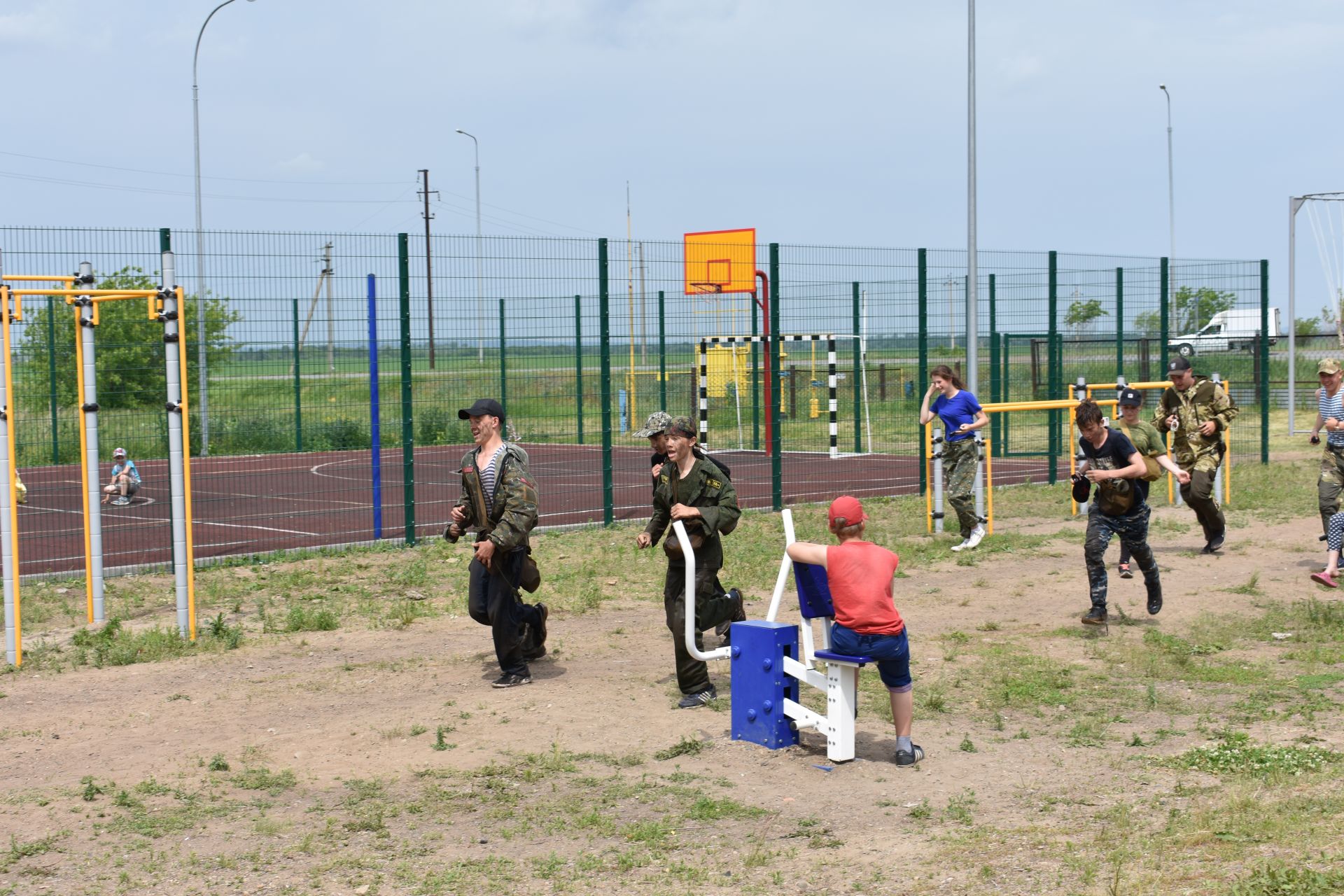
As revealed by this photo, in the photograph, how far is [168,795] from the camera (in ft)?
20.3

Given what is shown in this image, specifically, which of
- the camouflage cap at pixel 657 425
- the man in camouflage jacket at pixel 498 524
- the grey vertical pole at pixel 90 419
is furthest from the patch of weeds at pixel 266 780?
the grey vertical pole at pixel 90 419

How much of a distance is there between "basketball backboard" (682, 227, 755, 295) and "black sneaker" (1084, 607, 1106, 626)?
13.7 metres

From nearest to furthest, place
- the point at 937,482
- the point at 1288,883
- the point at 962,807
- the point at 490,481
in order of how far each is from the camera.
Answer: the point at 1288,883 → the point at 962,807 → the point at 490,481 → the point at 937,482

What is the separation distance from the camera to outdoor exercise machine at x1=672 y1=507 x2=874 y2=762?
6453 mm

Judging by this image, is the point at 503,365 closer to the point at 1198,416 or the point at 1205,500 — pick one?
the point at 1198,416

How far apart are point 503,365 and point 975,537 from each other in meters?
6.52

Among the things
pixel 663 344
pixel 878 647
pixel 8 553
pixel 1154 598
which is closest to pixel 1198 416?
pixel 1154 598

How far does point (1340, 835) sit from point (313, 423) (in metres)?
12.8

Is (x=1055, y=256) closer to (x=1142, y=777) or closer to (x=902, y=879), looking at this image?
(x=1142, y=777)

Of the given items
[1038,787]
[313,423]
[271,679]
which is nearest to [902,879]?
[1038,787]

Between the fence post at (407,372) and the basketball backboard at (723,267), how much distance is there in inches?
371

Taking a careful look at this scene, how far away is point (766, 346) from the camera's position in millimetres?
19844

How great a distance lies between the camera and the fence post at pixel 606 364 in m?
14.7

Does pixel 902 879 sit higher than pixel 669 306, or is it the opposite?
pixel 669 306
